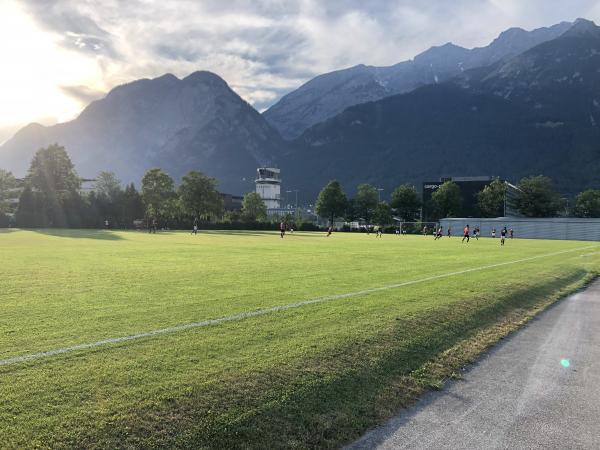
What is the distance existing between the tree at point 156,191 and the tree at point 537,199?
97.9m

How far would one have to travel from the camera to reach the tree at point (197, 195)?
113062 mm

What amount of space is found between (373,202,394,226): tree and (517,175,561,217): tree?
3738cm

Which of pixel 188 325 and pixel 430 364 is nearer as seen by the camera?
pixel 430 364

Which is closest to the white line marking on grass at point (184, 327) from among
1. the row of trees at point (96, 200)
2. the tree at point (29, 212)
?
the row of trees at point (96, 200)

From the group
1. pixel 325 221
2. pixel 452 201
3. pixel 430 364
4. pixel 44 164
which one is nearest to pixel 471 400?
pixel 430 364

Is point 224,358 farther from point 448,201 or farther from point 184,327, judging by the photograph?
point 448,201

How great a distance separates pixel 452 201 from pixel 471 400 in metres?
132

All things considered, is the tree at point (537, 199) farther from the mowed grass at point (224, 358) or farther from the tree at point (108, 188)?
the mowed grass at point (224, 358)

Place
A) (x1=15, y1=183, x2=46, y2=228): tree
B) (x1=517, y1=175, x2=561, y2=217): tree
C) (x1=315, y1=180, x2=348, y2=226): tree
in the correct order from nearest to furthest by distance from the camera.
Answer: (x1=15, y1=183, x2=46, y2=228): tree < (x1=517, y1=175, x2=561, y2=217): tree < (x1=315, y1=180, x2=348, y2=226): tree

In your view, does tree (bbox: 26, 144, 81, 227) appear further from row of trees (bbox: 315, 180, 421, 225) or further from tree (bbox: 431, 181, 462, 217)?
tree (bbox: 431, 181, 462, 217)

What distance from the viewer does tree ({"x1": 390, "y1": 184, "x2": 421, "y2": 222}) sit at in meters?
136

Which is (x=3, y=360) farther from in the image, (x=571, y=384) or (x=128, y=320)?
(x=571, y=384)

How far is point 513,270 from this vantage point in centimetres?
2044

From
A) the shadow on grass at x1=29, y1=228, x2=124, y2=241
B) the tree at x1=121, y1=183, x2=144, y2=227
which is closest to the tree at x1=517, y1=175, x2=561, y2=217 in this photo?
the tree at x1=121, y1=183, x2=144, y2=227
